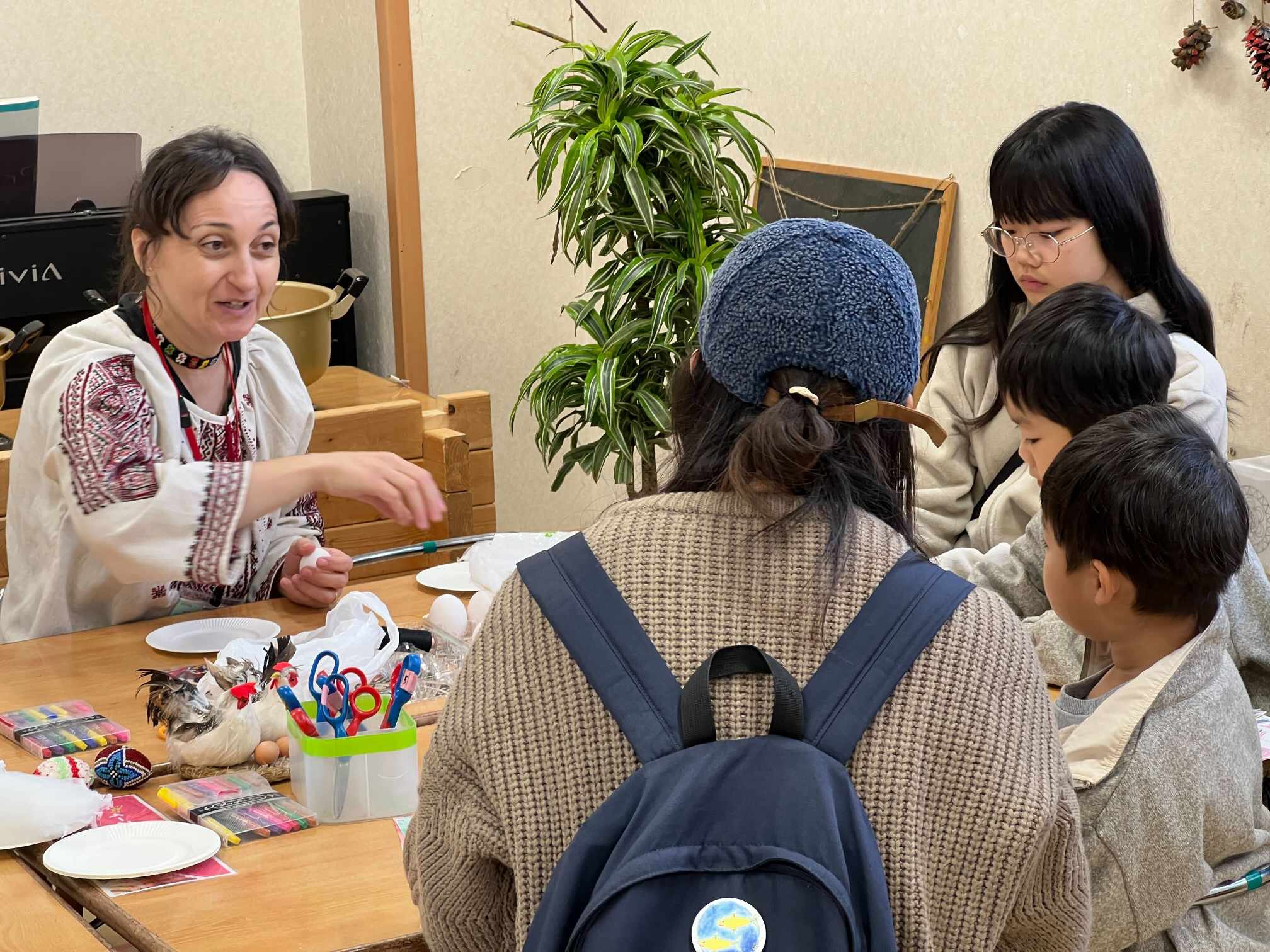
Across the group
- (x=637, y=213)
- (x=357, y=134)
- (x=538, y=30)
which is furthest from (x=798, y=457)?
(x=357, y=134)

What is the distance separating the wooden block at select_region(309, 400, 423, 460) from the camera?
10.6 feet

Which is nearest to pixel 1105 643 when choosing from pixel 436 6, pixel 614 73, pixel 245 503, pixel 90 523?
pixel 245 503

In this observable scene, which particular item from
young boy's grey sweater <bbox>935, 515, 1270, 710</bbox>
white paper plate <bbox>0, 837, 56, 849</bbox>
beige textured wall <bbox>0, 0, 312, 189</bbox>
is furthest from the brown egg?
beige textured wall <bbox>0, 0, 312, 189</bbox>

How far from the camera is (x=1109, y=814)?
4.26ft

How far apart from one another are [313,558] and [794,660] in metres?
1.33

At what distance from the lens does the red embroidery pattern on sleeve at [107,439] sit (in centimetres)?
191

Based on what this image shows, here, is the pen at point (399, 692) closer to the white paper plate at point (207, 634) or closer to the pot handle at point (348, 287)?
the white paper plate at point (207, 634)

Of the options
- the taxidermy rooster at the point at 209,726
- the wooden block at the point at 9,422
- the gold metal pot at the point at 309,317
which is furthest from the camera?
the wooden block at the point at 9,422

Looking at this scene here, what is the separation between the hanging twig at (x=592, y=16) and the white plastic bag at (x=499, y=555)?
2265mm

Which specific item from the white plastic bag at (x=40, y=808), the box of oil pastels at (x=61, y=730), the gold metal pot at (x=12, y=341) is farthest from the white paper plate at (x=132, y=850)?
the gold metal pot at (x=12, y=341)

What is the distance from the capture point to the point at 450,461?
3326 mm

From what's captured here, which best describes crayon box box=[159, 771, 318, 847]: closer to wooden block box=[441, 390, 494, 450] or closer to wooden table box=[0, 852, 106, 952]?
wooden table box=[0, 852, 106, 952]

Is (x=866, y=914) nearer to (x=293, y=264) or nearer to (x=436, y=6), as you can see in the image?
(x=293, y=264)

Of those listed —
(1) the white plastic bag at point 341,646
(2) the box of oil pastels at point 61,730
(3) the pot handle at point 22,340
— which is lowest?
(2) the box of oil pastels at point 61,730
